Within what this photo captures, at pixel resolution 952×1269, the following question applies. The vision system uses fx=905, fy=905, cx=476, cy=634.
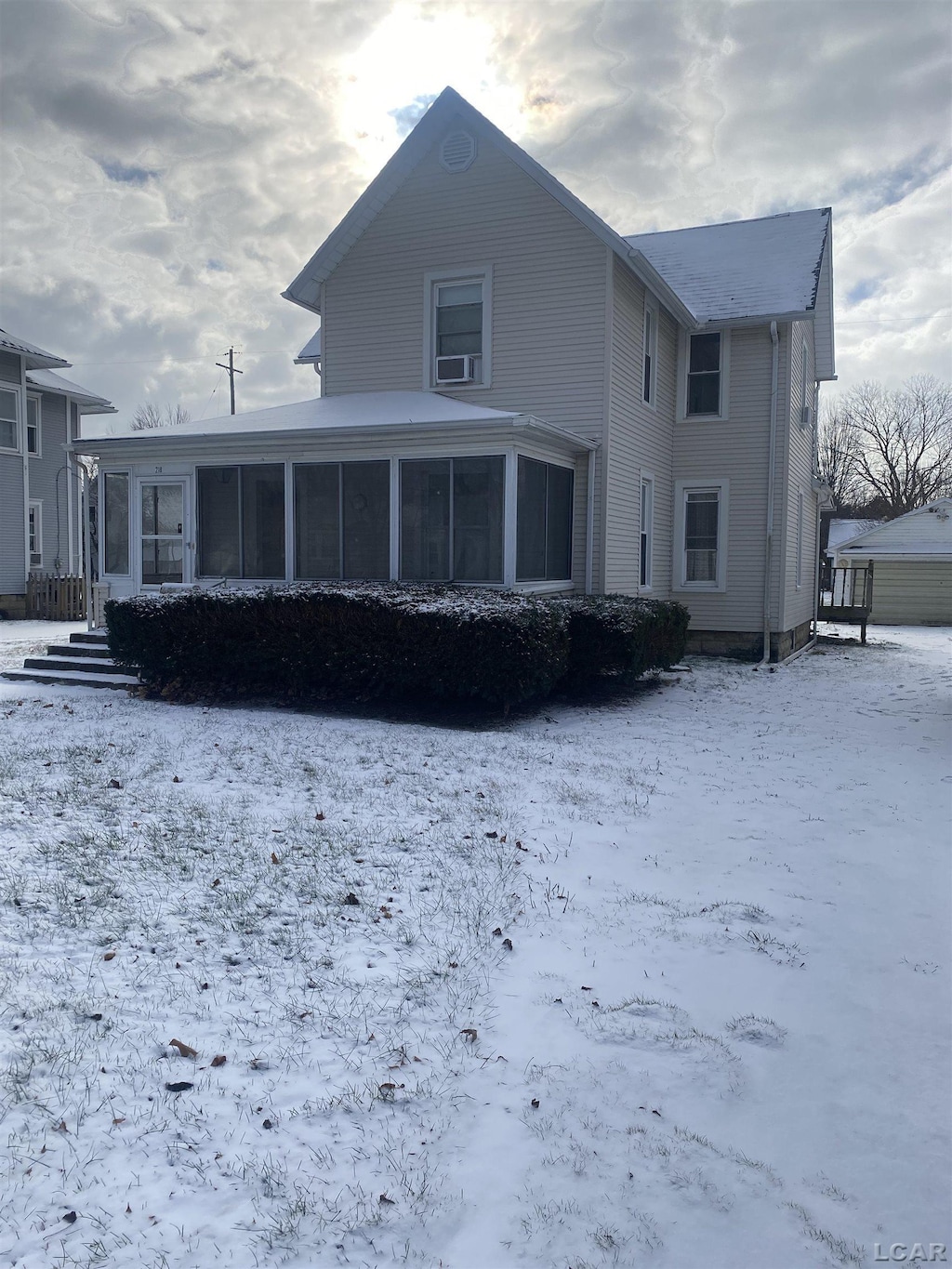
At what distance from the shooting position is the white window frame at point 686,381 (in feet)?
52.5

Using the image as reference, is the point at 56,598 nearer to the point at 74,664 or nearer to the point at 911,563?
the point at 74,664

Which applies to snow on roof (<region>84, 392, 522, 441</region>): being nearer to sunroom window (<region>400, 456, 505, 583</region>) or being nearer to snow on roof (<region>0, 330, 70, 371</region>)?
sunroom window (<region>400, 456, 505, 583</region>)

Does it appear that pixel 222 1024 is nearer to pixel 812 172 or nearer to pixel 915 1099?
pixel 915 1099

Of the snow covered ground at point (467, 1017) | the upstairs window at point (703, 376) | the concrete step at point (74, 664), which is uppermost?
the upstairs window at point (703, 376)

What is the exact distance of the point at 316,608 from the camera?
9805 mm

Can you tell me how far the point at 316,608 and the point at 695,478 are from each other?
9.03 meters

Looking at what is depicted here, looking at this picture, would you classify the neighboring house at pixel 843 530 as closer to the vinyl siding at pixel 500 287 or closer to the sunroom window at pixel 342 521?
the vinyl siding at pixel 500 287

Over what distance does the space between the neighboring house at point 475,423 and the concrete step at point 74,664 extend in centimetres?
205

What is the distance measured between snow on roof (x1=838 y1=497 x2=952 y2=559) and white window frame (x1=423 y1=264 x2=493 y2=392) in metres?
19.3

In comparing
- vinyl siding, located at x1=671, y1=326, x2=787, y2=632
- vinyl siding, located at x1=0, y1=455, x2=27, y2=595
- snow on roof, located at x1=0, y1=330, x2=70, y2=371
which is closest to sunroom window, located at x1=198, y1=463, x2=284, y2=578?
vinyl siding, located at x1=671, y1=326, x2=787, y2=632

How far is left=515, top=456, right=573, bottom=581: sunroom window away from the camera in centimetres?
1174

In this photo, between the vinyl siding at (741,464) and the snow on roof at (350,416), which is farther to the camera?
the vinyl siding at (741,464)

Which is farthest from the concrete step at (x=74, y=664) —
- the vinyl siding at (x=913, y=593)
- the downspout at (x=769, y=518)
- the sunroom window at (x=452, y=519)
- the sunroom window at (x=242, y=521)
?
the vinyl siding at (x=913, y=593)

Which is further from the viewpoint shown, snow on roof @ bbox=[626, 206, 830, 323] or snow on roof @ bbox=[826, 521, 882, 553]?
snow on roof @ bbox=[826, 521, 882, 553]
